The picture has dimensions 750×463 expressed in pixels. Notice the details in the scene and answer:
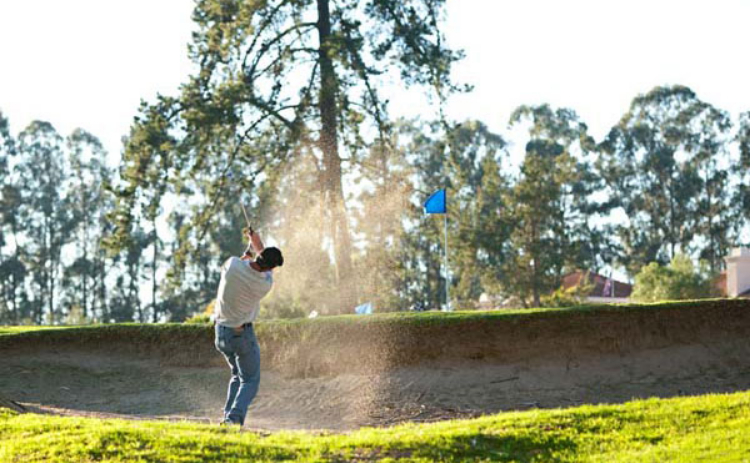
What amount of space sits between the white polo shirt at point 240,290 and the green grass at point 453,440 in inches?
46.4

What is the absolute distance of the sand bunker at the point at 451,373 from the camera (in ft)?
39.9

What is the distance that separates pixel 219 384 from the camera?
13961 millimetres

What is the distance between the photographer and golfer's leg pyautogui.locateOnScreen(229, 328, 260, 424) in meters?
9.46

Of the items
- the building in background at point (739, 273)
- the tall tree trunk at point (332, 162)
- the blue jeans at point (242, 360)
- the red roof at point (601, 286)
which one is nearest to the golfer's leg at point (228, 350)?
the blue jeans at point (242, 360)

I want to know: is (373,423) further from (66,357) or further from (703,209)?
(703,209)

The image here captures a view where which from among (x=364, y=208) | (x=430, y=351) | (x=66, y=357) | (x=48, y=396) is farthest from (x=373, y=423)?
(x=364, y=208)

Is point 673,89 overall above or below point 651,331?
above

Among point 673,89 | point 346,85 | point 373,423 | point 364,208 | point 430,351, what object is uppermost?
point 673,89

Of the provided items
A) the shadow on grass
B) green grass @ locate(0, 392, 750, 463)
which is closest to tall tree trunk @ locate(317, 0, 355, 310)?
green grass @ locate(0, 392, 750, 463)

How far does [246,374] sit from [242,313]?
2.25 feet

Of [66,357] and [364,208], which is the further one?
[364,208]

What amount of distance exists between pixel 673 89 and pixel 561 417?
202ft

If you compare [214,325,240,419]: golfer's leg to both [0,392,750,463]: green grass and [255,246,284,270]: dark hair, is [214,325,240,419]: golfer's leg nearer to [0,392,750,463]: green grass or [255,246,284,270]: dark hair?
[0,392,750,463]: green grass

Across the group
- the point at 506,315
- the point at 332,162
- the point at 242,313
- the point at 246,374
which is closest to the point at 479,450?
the point at 246,374
